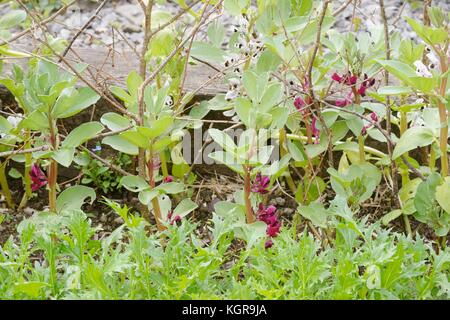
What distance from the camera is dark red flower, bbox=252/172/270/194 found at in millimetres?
2258

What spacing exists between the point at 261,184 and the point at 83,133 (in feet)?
1.57

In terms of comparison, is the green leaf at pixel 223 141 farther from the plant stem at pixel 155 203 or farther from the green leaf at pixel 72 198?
the green leaf at pixel 72 198

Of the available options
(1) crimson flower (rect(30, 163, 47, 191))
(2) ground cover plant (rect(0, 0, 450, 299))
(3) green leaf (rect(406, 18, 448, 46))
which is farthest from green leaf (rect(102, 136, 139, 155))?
(3) green leaf (rect(406, 18, 448, 46))

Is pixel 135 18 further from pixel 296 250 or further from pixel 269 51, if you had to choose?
pixel 296 250

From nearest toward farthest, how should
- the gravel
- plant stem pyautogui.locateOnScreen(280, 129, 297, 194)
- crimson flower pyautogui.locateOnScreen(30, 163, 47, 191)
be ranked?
1. crimson flower pyautogui.locateOnScreen(30, 163, 47, 191)
2. plant stem pyautogui.locateOnScreen(280, 129, 297, 194)
3. the gravel

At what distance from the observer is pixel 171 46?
8.25ft

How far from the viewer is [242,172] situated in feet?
6.95

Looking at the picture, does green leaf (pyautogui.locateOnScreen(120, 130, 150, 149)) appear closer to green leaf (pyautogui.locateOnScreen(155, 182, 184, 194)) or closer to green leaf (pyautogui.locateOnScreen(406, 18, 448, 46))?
green leaf (pyautogui.locateOnScreen(155, 182, 184, 194))

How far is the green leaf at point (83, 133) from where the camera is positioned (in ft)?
7.11

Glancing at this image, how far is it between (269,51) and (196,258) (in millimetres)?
717

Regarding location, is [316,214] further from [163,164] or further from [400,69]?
[163,164]

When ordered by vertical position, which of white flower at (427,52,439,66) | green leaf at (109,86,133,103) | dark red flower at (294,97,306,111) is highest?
white flower at (427,52,439,66)

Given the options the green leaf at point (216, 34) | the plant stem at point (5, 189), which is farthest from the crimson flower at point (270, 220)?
the plant stem at point (5, 189)

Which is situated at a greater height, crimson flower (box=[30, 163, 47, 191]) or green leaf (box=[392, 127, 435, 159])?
green leaf (box=[392, 127, 435, 159])
